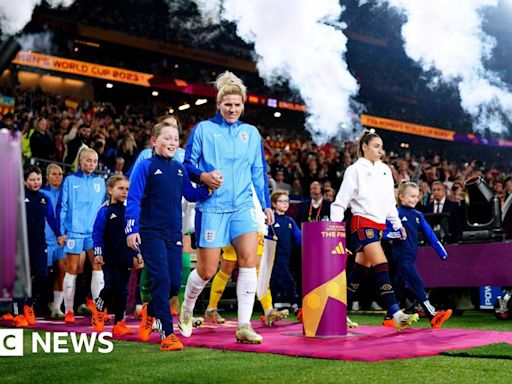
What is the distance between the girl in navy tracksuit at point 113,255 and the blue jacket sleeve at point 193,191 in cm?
177

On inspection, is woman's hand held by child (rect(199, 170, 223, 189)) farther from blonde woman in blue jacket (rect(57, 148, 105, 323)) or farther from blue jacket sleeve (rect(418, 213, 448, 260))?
blonde woman in blue jacket (rect(57, 148, 105, 323))

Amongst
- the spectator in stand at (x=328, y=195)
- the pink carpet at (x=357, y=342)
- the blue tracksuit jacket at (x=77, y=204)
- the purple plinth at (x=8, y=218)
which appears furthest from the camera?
the spectator in stand at (x=328, y=195)

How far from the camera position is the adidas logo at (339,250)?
680 cm

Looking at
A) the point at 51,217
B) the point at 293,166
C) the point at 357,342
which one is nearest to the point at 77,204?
the point at 51,217

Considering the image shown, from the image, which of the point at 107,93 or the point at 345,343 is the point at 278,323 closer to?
the point at 345,343

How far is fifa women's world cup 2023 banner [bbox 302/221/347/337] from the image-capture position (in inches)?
263

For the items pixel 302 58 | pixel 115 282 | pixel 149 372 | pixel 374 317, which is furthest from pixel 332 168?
pixel 149 372

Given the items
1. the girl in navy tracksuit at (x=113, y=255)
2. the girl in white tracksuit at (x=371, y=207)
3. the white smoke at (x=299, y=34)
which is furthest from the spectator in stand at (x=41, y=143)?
the girl in white tracksuit at (x=371, y=207)

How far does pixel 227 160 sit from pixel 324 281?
58.3 inches

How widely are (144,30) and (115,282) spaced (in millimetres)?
29014

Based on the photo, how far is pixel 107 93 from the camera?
3762cm

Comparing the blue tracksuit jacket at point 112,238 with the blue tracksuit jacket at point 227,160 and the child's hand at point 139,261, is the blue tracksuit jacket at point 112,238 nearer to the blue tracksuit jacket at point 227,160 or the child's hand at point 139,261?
the child's hand at point 139,261

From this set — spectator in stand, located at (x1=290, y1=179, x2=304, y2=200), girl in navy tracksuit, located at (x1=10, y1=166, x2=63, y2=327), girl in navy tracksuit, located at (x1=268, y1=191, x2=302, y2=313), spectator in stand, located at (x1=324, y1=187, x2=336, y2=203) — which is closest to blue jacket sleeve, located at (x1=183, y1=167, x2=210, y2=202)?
girl in navy tracksuit, located at (x1=10, y1=166, x2=63, y2=327)

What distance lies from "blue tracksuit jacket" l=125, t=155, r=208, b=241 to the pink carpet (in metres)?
1.01
